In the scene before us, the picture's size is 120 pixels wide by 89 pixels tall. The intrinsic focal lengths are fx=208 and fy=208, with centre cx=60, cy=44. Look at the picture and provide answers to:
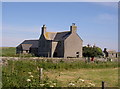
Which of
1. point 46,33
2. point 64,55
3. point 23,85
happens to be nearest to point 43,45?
point 46,33

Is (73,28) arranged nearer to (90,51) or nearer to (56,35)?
(56,35)

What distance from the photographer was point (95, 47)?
48531 millimetres

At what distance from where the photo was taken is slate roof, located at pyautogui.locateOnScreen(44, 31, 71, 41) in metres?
45.6

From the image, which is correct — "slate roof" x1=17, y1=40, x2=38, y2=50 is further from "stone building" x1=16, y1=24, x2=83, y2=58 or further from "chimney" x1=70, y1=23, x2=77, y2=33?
"chimney" x1=70, y1=23, x2=77, y2=33

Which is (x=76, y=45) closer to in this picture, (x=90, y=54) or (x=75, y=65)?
(x=90, y=54)

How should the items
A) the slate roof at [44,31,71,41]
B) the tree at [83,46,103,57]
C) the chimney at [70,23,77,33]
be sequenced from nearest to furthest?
the chimney at [70,23,77,33]
the slate roof at [44,31,71,41]
the tree at [83,46,103,57]

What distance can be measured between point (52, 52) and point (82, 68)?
23848mm

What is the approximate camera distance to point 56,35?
1930 inches

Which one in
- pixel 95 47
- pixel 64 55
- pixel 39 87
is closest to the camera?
pixel 39 87

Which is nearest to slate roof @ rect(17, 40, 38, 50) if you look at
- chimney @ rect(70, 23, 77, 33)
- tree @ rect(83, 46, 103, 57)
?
tree @ rect(83, 46, 103, 57)

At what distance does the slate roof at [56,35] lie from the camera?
150 ft

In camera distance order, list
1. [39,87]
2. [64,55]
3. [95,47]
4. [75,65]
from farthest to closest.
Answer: [95,47], [64,55], [75,65], [39,87]

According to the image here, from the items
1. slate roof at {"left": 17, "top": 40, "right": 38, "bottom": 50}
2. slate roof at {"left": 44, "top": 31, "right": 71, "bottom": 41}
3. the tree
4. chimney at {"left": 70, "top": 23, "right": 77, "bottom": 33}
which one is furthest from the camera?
slate roof at {"left": 17, "top": 40, "right": 38, "bottom": 50}

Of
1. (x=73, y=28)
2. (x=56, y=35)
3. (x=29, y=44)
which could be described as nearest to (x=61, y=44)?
(x=73, y=28)
